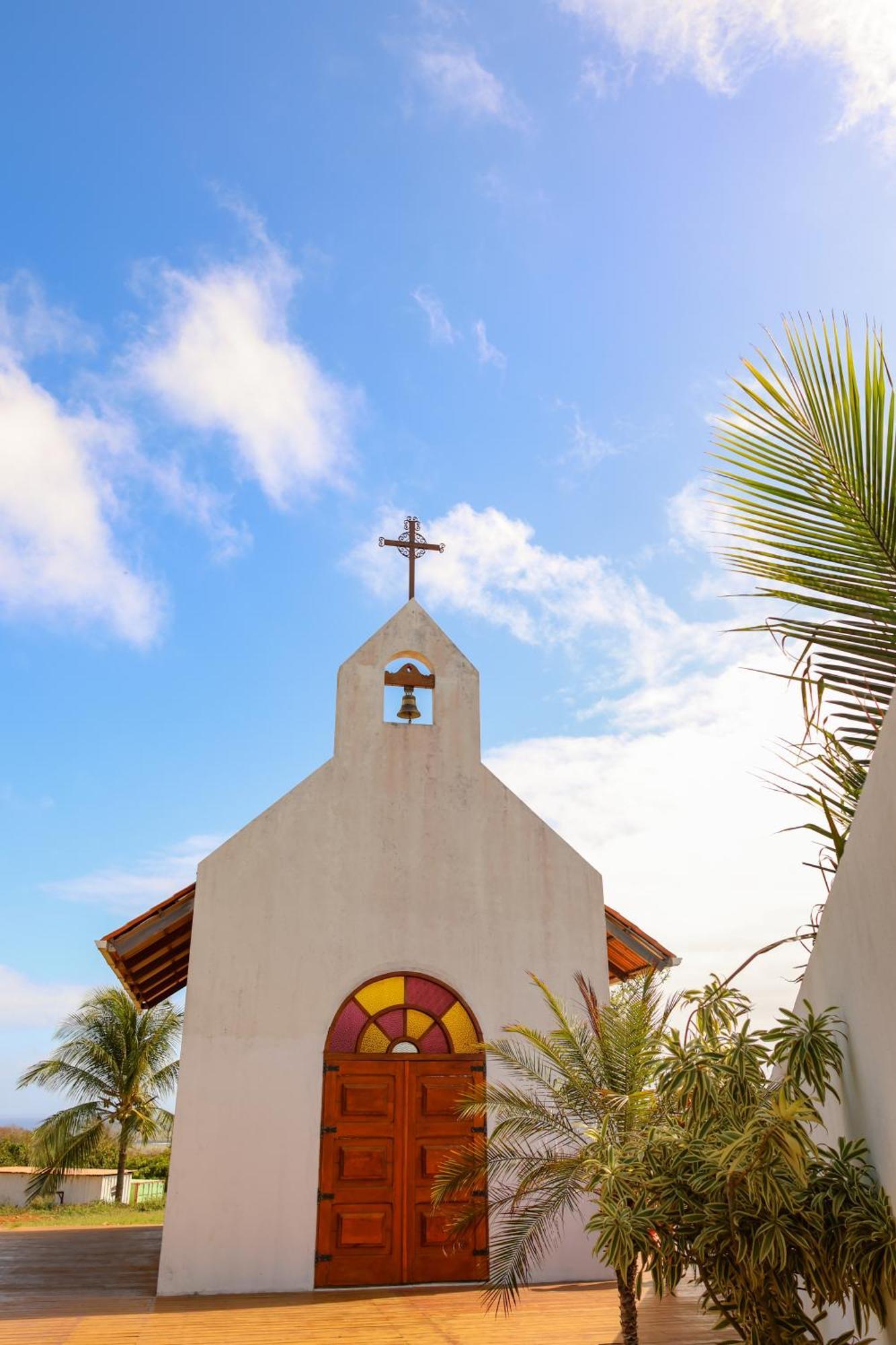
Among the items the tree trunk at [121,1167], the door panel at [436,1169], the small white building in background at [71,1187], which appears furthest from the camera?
the tree trunk at [121,1167]

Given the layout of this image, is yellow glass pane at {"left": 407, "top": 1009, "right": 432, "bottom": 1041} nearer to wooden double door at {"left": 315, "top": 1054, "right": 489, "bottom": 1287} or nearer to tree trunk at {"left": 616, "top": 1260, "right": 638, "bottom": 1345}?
wooden double door at {"left": 315, "top": 1054, "right": 489, "bottom": 1287}

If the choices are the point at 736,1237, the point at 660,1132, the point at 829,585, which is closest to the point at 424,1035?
the point at 660,1132

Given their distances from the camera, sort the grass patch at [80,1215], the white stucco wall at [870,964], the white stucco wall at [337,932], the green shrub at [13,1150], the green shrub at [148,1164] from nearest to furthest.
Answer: the white stucco wall at [870,964], the white stucco wall at [337,932], the grass patch at [80,1215], the green shrub at [148,1164], the green shrub at [13,1150]

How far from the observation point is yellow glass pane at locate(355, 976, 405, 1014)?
10.7 metres

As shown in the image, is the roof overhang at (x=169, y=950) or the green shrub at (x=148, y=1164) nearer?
the roof overhang at (x=169, y=950)

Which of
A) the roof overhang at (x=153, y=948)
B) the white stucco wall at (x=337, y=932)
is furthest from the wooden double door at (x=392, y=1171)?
the roof overhang at (x=153, y=948)

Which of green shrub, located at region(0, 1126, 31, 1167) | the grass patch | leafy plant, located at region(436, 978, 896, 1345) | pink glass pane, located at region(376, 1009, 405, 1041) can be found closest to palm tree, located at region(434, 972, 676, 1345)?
leafy plant, located at region(436, 978, 896, 1345)

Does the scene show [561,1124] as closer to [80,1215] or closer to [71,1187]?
[80,1215]

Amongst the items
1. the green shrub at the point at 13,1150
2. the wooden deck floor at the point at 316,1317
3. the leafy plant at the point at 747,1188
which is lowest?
the green shrub at the point at 13,1150

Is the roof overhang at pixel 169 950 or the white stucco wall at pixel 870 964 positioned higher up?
the roof overhang at pixel 169 950

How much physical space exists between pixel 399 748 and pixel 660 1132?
6798 mm

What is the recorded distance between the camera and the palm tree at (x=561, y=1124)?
7535 mm

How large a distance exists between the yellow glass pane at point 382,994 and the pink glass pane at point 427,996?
0.08 metres

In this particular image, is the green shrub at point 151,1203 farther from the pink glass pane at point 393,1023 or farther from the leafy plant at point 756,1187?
the leafy plant at point 756,1187
